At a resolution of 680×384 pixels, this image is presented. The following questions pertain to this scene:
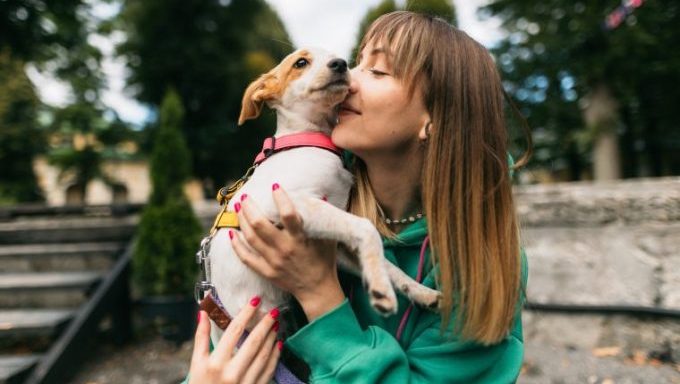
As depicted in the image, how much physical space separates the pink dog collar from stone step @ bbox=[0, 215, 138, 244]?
13.9 ft

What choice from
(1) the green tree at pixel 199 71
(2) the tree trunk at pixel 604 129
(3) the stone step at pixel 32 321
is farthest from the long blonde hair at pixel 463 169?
(1) the green tree at pixel 199 71

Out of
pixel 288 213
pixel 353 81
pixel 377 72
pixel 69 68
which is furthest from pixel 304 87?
pixel 69 68

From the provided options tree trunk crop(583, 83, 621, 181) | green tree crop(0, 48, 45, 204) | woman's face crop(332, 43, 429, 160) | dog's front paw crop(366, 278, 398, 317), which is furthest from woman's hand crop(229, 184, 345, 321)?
green tree crop(0, 48, 45, 204)

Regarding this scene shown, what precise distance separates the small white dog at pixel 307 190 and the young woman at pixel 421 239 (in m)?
0.08

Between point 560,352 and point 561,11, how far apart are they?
12.0 m

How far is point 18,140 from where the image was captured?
15719 mm

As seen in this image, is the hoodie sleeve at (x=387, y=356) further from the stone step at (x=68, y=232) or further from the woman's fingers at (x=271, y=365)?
the stone step at (x=68, y=232)

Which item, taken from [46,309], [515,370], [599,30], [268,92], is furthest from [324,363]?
[599,30]

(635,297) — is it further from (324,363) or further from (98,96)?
(98,96)

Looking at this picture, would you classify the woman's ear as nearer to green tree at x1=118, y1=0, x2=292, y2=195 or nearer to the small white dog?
the small white dog

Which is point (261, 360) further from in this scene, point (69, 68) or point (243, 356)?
point (69, 68)

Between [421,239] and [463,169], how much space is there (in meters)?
0.28

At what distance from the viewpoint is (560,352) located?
3873mm

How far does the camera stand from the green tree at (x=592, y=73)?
1230 centimetres
